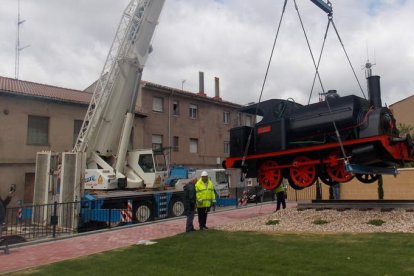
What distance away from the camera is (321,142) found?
463 inches

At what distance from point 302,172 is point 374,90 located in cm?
297

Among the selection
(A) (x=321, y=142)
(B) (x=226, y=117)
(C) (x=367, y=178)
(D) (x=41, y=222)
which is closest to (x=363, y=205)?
(C) (x=367, y=178)

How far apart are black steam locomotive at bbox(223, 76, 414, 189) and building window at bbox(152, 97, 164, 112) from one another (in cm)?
1843

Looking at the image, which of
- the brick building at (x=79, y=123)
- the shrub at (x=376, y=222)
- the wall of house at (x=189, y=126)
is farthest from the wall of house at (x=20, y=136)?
the shrub at (x=376, y=222)

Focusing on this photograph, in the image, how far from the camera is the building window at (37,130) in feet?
78.4

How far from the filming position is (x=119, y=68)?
17.0m

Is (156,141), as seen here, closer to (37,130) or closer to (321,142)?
(37,130)

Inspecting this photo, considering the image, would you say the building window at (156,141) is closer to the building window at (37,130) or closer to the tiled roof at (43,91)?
the tiled roof at (43,91)

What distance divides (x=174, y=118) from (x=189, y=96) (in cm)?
238

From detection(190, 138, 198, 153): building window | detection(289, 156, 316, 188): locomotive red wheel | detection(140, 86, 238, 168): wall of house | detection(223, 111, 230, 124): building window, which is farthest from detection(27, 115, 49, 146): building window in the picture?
detection(223, 111, 230, 124): building window

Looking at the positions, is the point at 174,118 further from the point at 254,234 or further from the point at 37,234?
the point at 254,234

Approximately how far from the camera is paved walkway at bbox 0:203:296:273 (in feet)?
29.5

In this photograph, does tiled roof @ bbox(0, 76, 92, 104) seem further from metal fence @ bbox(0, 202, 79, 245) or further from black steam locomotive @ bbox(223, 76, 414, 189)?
black steam locomotive @ bbox(223, 76, 414, 189)

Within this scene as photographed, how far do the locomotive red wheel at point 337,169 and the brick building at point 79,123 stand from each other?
29.5 feet
